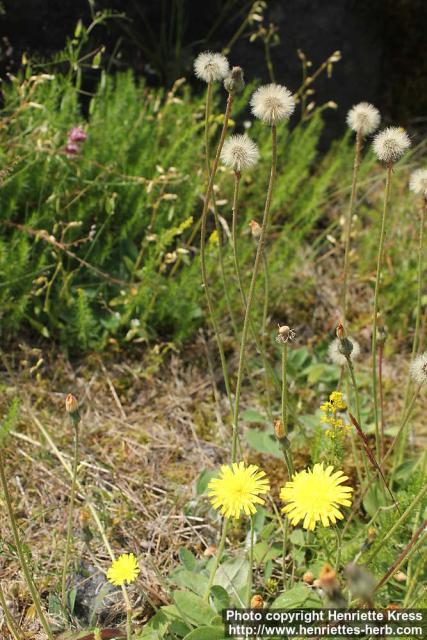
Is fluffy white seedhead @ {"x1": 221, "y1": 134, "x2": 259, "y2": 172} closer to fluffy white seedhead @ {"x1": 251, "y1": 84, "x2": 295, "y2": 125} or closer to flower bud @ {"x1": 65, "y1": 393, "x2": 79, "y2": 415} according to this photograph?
fluffy white seedhead @ {"x1": 251, "y1": 84, "x2": 295, "y2": 125}

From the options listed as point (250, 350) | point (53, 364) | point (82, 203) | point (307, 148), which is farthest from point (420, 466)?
point (307, 148)

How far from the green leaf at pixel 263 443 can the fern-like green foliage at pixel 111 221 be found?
1.78 ft

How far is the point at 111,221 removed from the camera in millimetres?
2756

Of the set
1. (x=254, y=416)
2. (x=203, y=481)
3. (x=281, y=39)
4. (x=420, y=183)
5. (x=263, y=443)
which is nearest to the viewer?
(x=420, y=183)

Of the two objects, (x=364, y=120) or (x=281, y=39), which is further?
(x=281, y=39)

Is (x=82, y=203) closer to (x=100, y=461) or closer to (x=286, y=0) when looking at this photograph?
(x=100, y=461)

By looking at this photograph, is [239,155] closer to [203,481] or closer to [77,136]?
[203,481]

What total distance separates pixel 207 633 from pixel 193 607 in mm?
101

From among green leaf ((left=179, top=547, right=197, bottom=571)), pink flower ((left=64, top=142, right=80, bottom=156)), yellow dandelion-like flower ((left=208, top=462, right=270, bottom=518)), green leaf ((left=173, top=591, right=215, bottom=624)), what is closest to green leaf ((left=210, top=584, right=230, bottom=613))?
green leaf ((left=173, top=591, right=215, bottom=624))

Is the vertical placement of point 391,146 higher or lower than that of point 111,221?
lower

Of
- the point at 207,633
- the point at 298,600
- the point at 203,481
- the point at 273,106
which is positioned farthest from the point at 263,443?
the point at 273,106

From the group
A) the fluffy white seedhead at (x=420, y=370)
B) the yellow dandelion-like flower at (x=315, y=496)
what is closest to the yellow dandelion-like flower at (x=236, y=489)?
the yellow dandelion-like flower at (x=315, y=496)

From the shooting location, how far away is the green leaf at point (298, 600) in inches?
62.4

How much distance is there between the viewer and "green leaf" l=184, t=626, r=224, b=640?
1486mm
